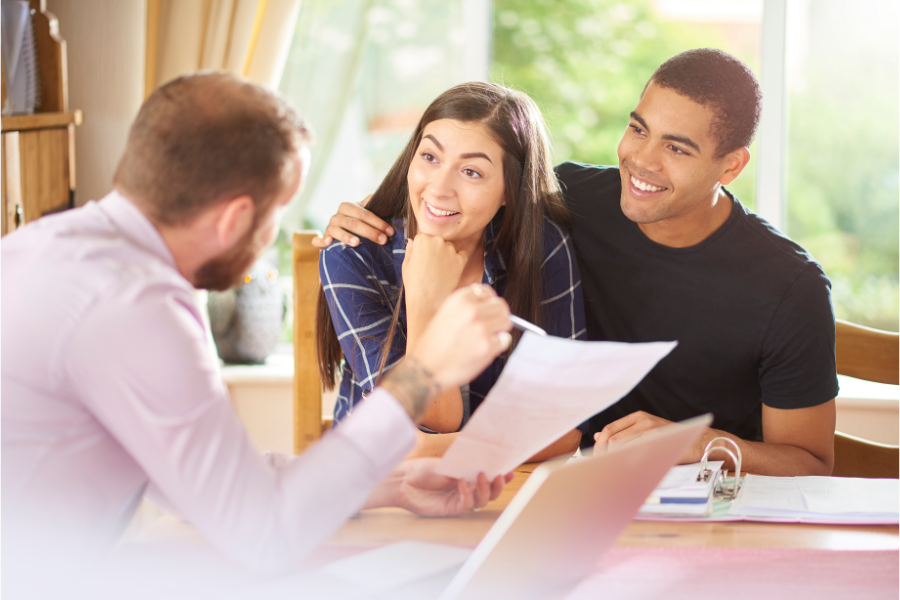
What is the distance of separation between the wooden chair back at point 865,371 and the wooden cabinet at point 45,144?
1.86m

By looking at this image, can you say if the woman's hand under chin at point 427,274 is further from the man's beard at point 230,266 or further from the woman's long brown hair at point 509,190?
the man's beard at point 230,266

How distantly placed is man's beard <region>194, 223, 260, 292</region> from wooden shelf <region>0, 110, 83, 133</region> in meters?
1.19

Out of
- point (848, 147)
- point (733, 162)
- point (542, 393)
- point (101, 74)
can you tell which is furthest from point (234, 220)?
point (848, 147)

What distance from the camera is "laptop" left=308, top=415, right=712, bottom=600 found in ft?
2.31

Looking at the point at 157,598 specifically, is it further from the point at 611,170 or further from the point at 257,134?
the point at 611,170

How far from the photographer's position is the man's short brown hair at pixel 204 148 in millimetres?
724

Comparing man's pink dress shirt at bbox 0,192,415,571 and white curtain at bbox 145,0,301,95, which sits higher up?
white curtain at bbox 145,0,301,95

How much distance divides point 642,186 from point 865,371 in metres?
0.63

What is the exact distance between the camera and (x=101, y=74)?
7.24 ft

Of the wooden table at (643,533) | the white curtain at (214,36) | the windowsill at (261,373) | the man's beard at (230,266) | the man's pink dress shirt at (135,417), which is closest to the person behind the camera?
the man's pink dress shirt at (135,417)

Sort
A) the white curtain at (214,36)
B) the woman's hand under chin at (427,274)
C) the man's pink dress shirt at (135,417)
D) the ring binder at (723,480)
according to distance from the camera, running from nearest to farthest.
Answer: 1. the man's pink dress shirt at (135,417)
2. the ring binder at (723,480)
3. the woman's hand under chin at (427,274)
4. the white curtain at (214,36)

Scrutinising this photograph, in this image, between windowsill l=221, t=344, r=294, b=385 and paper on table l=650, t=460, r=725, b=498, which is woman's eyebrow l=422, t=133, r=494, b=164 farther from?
windowsill l=221, t=344, r=294, b=385

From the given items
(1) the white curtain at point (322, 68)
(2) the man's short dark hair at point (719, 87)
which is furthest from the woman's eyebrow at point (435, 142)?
(1) the white curtain at point (322, 68)

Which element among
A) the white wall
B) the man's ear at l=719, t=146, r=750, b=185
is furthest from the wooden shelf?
the man's ear at l=719, t=146, r=750, b=185
